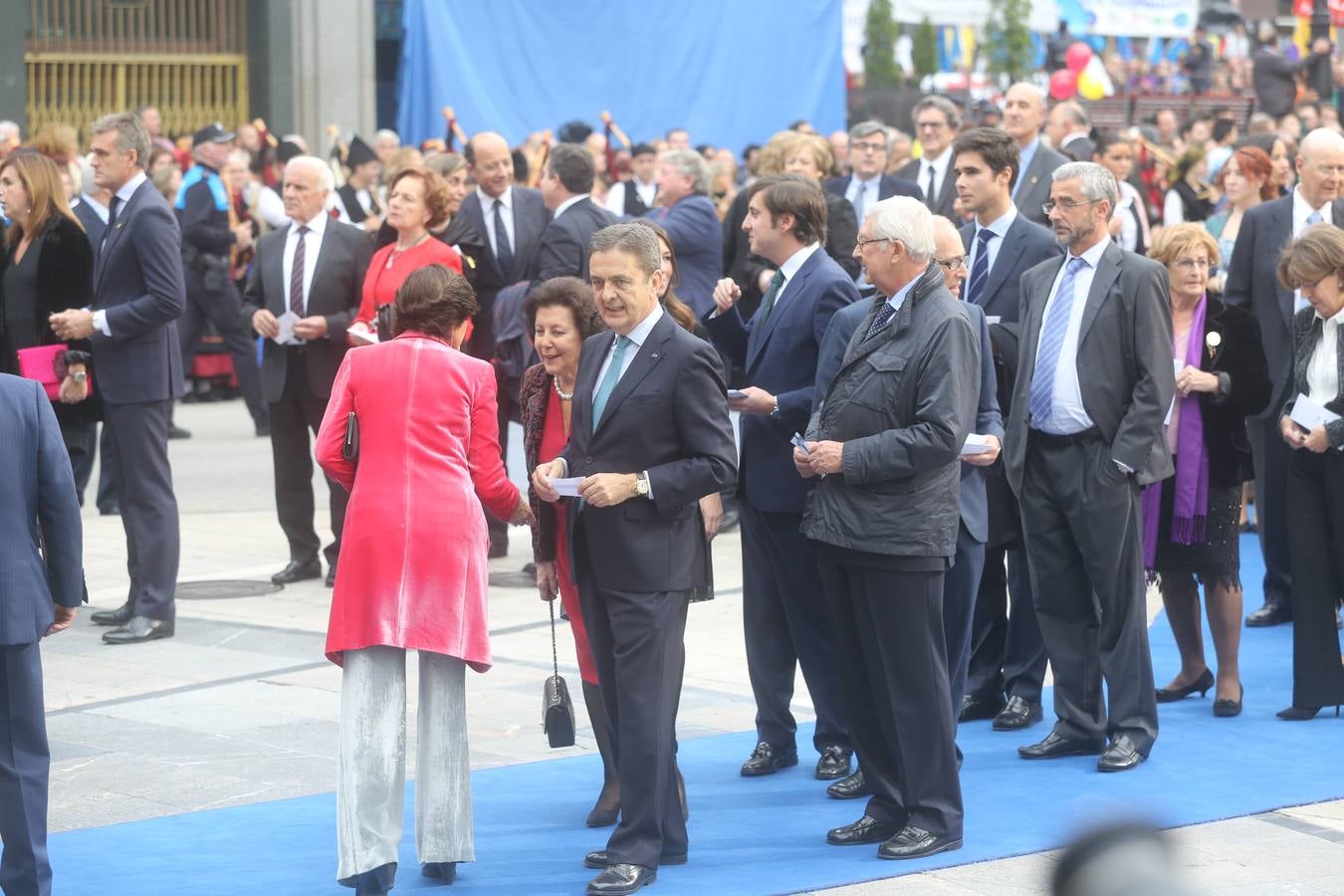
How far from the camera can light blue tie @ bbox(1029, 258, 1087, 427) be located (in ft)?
22.5

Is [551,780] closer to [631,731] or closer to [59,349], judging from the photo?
[631,731]

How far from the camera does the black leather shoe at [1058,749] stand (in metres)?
7.05

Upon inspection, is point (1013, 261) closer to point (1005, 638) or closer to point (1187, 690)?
point (1005, 638)

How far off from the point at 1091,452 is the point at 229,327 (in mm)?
10431

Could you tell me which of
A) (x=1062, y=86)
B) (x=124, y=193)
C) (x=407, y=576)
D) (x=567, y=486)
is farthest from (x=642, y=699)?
(x=1062, y=86)

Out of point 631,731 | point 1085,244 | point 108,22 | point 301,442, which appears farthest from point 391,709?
point 108,22

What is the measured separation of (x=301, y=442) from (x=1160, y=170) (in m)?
10.3

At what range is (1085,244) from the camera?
6832 millimetres

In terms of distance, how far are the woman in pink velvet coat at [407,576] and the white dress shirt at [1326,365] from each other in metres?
3.72

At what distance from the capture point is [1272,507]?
9805 millimetres

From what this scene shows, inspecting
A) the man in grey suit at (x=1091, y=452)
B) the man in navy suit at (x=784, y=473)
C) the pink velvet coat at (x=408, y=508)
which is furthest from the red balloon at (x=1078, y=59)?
the pink velvet coat at (x=408, y=508)

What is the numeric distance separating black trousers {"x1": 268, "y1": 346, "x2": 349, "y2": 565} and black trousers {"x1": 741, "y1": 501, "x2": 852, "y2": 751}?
3805 millimetres

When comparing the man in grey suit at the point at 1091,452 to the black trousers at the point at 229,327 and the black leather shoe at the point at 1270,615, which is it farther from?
the black trousers at the point at 229,327

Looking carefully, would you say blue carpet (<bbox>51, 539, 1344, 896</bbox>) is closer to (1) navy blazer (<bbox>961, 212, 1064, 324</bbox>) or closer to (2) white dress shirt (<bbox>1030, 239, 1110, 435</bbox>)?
(2) white dress shirt (<bbox>1030, 239, 1110, 435</bbox>)
